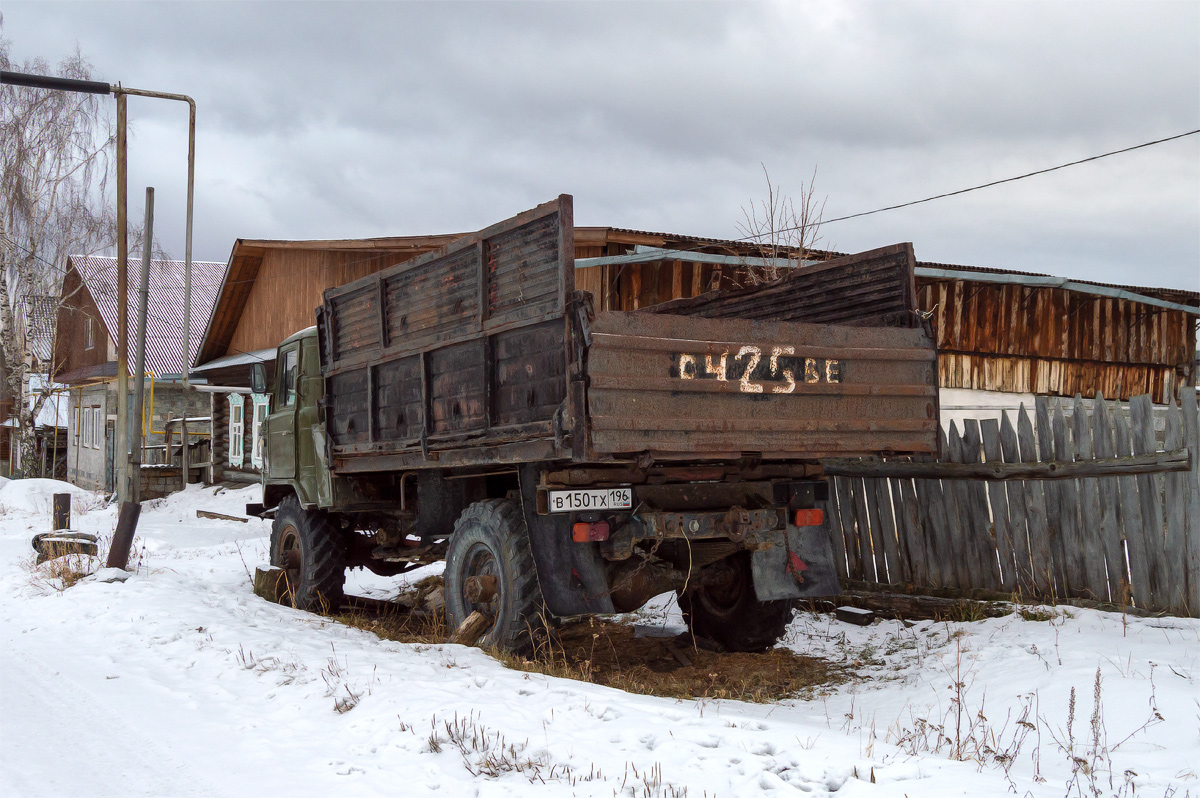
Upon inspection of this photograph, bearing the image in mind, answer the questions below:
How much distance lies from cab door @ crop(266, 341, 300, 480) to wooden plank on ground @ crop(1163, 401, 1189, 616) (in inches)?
280

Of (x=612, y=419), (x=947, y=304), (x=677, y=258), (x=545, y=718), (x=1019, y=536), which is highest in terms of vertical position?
(x=677, y=258)

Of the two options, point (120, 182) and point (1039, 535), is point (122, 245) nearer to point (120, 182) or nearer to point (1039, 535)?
point (120, 182)

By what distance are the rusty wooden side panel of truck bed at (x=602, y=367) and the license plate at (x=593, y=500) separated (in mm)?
331

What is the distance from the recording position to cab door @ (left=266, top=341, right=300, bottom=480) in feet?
29.1

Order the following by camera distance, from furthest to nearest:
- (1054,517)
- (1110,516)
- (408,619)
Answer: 1. (408,619)
2. (1054,517)
3. (1110,516)

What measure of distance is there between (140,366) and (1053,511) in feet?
43.5

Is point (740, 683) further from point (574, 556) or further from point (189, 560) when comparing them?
point (189, 560)

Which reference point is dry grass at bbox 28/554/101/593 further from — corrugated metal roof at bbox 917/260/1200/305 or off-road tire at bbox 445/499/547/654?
corrugated metal roof at bbox 917/260/1200/305

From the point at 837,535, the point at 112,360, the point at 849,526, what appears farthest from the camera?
the point at 112,360

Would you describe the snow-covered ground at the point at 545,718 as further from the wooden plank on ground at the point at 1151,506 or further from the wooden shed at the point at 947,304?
the wooden shed at the point at 947,304

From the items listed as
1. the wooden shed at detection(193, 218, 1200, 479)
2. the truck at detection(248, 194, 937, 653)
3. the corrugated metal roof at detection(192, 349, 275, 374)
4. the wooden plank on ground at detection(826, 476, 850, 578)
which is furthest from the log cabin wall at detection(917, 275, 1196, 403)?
the corrugated metal roof at detection(192, 349, 275, 374)

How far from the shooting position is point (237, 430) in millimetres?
22094

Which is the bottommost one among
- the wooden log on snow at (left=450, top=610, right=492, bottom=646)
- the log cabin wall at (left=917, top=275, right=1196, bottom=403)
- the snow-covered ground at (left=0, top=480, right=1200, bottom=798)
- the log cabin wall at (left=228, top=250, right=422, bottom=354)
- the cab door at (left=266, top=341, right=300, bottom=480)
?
the snow-covered ground at (left=0, top=480, right=1200, bottom=798)

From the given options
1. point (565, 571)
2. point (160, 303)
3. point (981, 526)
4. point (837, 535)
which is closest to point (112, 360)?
point (160, 303)
